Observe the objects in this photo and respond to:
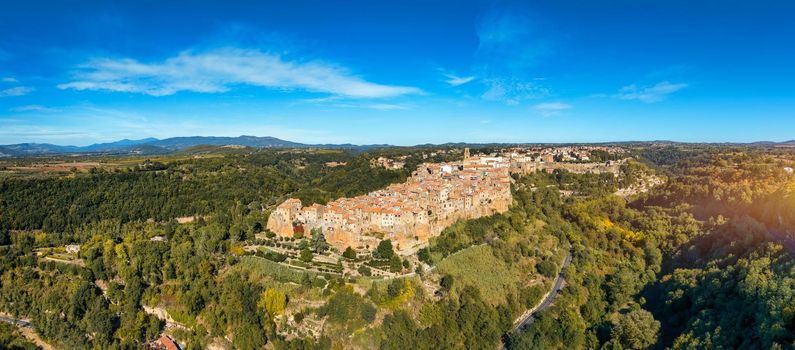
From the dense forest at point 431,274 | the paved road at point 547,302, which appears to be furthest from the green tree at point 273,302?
the paved road at point 547,302

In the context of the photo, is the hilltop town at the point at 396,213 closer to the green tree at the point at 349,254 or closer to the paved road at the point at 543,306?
the green tree at the point at 349,254

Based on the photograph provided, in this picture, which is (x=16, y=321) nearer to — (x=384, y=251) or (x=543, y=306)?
(x=384, y=251)

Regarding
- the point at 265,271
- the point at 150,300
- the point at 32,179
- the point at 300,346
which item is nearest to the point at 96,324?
the point at 150,300

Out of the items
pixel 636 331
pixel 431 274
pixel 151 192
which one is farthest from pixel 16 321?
pixel 636 331

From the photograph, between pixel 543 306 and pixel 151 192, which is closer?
pixel 543 306

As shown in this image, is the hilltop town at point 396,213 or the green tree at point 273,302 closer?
the green tree at point 273,302

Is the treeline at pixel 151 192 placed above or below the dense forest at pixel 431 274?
above

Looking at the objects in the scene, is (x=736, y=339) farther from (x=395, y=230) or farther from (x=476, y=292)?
(x=395, y=230)

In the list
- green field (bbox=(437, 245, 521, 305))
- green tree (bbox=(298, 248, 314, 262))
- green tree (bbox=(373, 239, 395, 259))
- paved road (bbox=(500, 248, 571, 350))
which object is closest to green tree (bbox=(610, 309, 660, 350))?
paved road (bbox=(500, 248, 571, 350))
